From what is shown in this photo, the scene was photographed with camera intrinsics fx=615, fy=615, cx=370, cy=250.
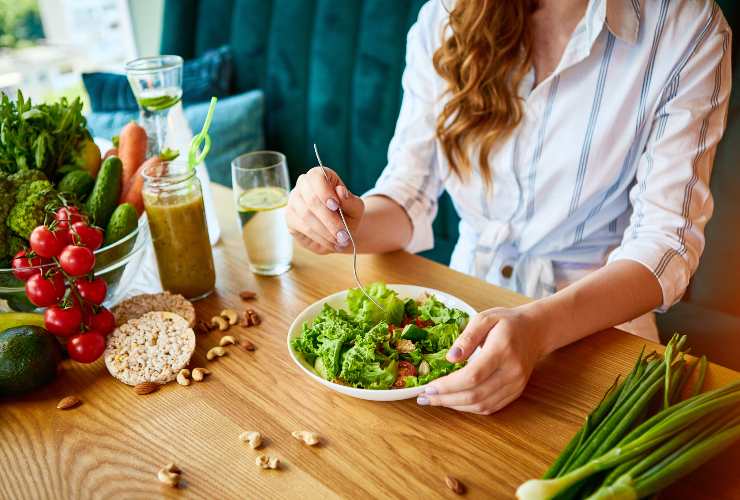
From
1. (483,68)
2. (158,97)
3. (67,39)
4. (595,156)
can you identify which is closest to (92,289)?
(158,97)

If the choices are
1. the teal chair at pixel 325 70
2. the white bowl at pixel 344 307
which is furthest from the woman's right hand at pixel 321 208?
the teal chair at pixel 325 70

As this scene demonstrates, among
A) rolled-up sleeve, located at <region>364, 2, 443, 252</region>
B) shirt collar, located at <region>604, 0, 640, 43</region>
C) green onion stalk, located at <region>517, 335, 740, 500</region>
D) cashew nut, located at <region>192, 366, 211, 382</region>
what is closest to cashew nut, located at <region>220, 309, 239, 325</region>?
cashew nut, located at <region>192, 366, 211, 382</region>

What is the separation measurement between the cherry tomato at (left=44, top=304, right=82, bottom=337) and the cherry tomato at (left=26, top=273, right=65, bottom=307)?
0.02 metres

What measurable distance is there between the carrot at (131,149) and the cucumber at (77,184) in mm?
80

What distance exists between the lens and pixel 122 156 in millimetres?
1238

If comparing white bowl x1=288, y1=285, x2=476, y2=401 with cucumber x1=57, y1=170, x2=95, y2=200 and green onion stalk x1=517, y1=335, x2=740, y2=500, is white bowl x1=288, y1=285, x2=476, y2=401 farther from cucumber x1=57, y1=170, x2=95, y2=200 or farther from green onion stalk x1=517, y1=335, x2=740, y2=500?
cucumber x1=57, y1=170, x2=95, y2=200

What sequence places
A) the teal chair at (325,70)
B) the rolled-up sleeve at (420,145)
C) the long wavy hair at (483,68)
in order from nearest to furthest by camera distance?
the long wavy hair at (483,68) → the rolled-up sleeve at (420,145) → the teal chair at (325,70)

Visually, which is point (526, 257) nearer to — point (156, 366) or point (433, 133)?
point (433, 133)

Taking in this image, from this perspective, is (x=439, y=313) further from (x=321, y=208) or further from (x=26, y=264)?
(x=26, y=264)

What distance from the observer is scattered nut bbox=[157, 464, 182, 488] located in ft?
2.48

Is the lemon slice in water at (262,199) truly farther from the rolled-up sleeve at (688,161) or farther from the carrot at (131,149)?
the rolled-up sleeve at (688,161)

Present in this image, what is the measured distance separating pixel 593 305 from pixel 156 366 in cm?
69

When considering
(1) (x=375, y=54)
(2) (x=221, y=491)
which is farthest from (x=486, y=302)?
(1) (x=375, y=54)

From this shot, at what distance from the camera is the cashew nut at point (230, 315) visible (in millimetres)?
1083
